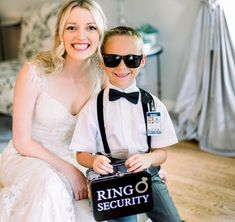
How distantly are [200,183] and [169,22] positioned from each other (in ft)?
4.14

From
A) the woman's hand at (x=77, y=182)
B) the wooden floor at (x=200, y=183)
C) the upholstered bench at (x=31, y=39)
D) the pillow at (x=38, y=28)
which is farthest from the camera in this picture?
the pillow at (x=38, y=28)

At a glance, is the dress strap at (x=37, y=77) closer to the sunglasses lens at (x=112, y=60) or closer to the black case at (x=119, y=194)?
the sunglasses lens at (x=112, y=60)

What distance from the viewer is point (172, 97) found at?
126 inches

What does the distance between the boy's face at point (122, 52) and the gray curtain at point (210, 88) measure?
132 cm

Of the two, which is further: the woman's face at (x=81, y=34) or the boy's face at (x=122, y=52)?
the woman's face at (x=81, y=34)

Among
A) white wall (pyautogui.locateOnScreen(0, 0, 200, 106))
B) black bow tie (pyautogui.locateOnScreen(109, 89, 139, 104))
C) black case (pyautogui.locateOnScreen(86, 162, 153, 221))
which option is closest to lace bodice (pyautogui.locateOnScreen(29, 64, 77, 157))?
black bow tie (pyautogui.locateOnScreen(109, 89, 139, 104))

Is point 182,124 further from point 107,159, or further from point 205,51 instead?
point 107,159

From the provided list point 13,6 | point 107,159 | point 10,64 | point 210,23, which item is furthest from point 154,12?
point 107,159

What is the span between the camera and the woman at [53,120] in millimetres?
1375

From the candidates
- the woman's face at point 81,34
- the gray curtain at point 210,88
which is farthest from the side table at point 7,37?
the woman's face at point 81,34

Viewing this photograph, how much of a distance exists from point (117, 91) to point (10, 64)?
2370 millimetres

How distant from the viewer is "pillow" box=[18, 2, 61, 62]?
3422 millimetres

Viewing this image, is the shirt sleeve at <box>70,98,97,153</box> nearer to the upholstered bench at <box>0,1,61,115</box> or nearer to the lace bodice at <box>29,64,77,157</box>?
the lace bodice at <box>29,64,77,157</box>

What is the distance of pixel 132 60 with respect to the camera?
1.38 meters
